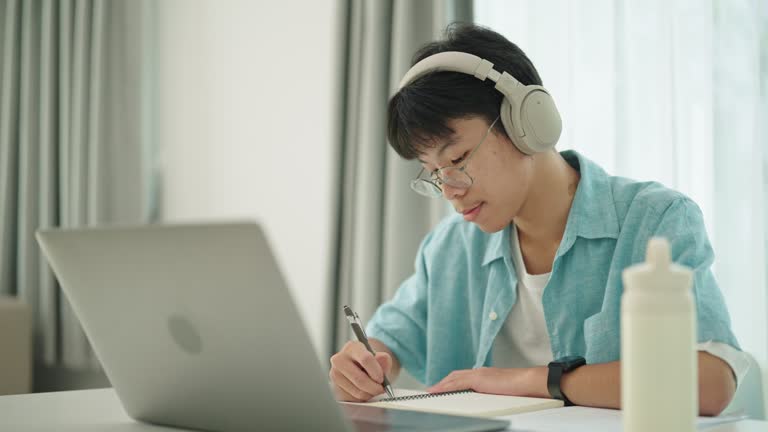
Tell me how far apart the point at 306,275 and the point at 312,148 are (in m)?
0.42

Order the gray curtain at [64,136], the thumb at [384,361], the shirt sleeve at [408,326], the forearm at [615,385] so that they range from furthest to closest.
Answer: the gray curtain at [64,136] → the shirt sleeve at [408,326] → the thumb at [384,361] → the forearm at [615,385]

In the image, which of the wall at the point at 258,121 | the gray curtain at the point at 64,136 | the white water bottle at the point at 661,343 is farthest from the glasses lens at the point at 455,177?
the gray curtain at the point at 64,136

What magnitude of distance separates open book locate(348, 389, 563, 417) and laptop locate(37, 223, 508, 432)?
105 mm

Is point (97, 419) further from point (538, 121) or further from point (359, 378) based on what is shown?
point (538, 121)

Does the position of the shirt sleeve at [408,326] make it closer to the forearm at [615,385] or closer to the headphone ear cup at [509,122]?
the headphone ear cup at [509,122]

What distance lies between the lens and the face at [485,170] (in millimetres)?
1464

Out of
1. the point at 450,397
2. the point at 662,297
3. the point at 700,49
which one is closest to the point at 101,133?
the point at 700,49

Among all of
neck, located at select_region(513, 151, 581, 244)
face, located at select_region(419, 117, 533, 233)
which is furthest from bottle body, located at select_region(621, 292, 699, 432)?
neck, located at select_region(513, 151, 581, 244)

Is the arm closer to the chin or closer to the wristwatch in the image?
the wristwatch

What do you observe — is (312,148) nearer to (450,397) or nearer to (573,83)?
(573,83)

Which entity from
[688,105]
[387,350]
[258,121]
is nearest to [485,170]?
[387,350]

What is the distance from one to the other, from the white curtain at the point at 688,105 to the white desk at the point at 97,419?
0.90 metres

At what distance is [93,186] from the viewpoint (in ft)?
11.2

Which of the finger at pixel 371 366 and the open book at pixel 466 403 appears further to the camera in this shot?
the finger at pixel 371 366
